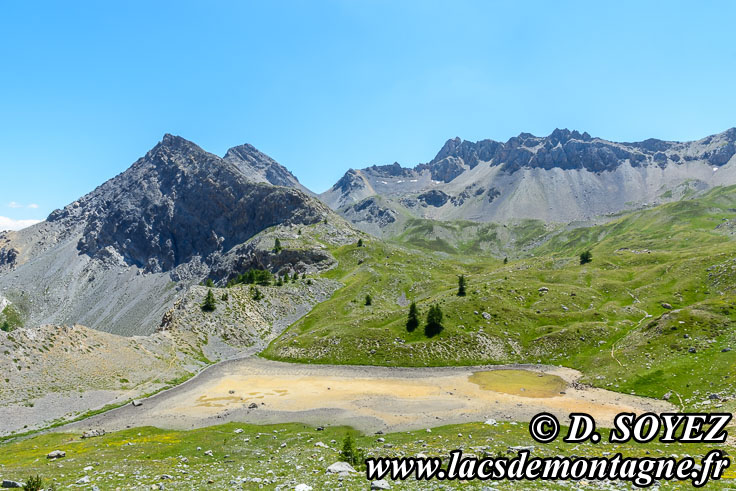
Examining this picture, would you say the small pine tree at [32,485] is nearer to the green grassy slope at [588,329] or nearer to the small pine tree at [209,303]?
the green grassy slope at [588,329]

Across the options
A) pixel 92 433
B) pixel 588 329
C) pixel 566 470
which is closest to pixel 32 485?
pixel 566 470

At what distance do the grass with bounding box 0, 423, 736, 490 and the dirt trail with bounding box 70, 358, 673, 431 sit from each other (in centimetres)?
484

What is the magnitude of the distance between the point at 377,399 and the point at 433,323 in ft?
128

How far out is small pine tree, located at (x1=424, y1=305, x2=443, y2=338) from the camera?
92062 mm

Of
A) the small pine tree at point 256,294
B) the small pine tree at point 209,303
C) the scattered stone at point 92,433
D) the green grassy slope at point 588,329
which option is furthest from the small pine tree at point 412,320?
the scattered stone at point 92,433

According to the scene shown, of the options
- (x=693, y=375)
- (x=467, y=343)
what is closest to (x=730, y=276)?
(x=693, y=375)

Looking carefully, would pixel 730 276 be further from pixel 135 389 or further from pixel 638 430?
pixel 135 389

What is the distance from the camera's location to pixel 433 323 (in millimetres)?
93312

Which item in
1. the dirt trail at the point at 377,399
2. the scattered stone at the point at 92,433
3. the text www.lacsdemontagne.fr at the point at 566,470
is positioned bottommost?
the dirt trail at the point at 377,399

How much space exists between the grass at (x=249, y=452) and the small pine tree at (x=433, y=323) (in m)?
50.2

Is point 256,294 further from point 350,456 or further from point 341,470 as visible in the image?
point 341,470

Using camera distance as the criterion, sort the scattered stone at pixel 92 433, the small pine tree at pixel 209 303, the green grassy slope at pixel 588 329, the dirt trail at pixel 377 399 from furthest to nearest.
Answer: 1. the small pine tree at pixel 209 303
2. the green grassy slope at pixel 588 329
3. the dirt trail at pixel 377 399
4. the scattered stone at pixel 92 433

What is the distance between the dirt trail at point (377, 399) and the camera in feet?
158

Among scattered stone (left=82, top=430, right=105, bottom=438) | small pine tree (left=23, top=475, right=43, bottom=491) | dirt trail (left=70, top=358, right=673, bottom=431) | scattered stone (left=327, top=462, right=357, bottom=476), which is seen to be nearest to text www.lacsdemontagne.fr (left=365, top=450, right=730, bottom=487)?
scattered stone (left=327, top=462, right=357, bottom=476)
